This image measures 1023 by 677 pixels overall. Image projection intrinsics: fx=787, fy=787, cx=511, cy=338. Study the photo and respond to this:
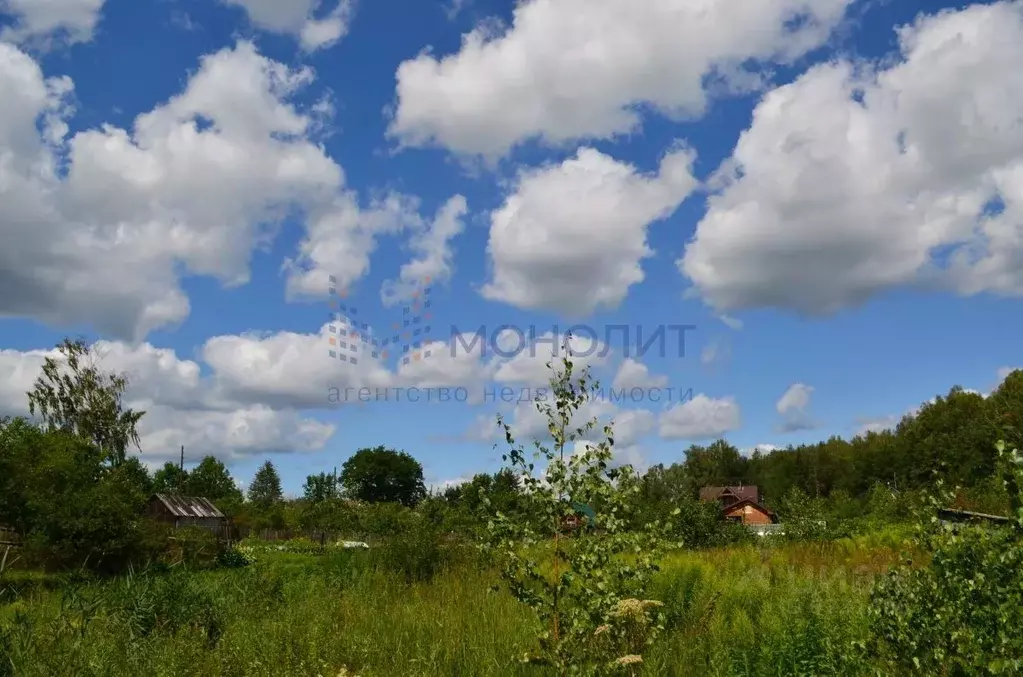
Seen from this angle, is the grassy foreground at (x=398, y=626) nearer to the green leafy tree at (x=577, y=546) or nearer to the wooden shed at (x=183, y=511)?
the green leafy tree at (x=577, y=546)

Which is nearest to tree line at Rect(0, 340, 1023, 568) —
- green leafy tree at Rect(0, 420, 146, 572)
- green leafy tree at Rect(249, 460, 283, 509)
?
green leafy tree at Rect(0, 420, 146, 572)

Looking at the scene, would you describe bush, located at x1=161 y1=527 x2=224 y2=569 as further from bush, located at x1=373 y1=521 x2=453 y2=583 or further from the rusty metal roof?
the rusty metal roof

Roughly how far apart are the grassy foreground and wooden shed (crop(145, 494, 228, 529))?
104 feet

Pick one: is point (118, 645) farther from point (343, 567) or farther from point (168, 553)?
point (168, 553)

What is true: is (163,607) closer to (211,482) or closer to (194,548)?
(194,548)

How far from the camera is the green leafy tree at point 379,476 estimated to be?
99.5m

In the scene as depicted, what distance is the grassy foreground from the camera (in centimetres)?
662

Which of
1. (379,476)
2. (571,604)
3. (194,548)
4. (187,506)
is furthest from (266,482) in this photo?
(571,604)

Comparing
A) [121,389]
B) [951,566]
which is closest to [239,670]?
[951,566]

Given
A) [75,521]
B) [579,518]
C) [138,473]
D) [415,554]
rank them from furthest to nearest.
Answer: [138,473], [75,521], [415,554], [579,518]

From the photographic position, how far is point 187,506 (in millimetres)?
42438

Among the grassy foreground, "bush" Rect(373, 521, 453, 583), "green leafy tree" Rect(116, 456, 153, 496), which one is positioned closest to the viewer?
the grassy foreground

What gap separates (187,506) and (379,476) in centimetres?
5825

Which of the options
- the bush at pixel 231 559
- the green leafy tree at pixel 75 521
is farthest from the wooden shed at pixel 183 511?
the green leafy tree at pixel 75 521
